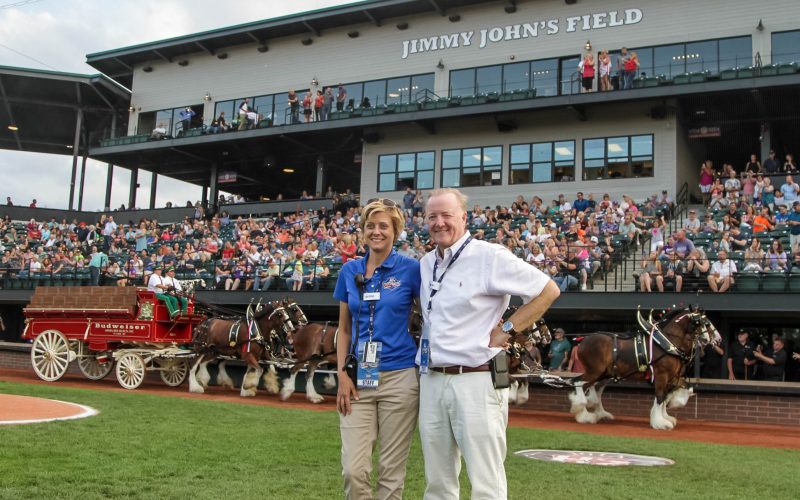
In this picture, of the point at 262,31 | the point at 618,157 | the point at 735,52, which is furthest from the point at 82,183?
the point at 735,52

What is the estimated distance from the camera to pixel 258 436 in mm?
10375

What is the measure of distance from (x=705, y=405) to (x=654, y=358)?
7.98 feet

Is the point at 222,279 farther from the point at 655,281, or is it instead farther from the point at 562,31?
the point at 562,31

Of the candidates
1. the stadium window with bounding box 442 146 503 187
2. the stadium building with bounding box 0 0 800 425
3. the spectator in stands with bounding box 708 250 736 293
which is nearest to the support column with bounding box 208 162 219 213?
the stadium building with bounding box 0 0 800 425

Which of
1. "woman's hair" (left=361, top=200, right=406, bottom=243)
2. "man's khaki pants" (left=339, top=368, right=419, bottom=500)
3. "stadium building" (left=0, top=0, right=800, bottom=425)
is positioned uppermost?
"stadium building" (left=0, top=0, right=800, bottom=425)

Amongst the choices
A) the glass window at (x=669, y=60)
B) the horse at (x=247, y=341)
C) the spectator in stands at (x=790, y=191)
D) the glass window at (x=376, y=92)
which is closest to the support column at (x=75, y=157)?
the glass window at (x=376, y=92)

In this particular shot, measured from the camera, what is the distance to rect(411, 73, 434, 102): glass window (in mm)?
33812

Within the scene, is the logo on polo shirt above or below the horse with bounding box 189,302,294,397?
above

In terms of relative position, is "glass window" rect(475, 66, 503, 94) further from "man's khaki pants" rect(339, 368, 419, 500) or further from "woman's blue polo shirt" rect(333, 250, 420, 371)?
"man's khaki pants" rect(339, 368, 419, 500)

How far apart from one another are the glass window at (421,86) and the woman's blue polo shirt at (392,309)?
29.5 meters

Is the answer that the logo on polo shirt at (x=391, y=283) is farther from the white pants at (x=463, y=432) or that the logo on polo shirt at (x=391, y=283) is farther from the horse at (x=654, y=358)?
the horse at (x=654, y=358)

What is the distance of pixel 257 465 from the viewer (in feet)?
26.8

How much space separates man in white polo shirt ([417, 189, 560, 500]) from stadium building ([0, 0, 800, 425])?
1487 centimetres

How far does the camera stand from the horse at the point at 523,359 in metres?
15.8
